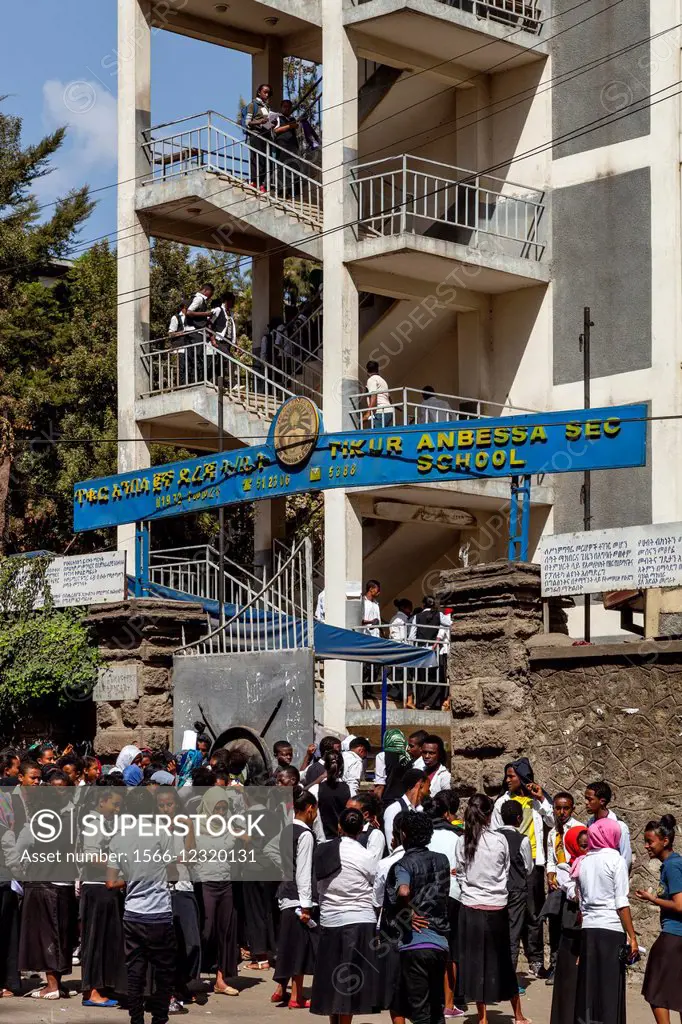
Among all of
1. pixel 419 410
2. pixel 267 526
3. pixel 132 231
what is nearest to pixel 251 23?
pixel 132 231

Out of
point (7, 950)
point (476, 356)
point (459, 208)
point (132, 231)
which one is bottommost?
point (7, 950)

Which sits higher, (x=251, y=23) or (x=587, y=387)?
(x=251, y=23)

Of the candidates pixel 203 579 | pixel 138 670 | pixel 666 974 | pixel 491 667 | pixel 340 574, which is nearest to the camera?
pixel 666 974

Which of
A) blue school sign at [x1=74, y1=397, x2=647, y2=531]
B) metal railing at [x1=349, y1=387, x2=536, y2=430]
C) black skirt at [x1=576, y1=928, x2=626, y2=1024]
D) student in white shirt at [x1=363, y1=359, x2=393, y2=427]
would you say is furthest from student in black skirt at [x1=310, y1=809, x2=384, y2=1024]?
student in white shirt at [x1=363, y1=359, x2=393, y2=427]

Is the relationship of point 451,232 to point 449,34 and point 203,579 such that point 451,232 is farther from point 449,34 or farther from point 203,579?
point 203,579

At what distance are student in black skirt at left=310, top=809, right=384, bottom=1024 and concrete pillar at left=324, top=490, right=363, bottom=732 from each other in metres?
12.9

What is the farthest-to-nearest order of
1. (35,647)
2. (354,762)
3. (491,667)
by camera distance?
(35,647)
(354,762)
(491,667)

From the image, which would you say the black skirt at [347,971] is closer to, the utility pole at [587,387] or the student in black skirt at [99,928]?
the student in black skirt at [99,928]

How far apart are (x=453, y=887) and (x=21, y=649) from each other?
27.9 feet

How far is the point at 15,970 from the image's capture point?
1344 cm

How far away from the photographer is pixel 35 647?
1920 centimetres

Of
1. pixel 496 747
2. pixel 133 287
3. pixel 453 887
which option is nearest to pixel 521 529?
pixel 496 747

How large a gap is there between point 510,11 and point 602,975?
19266mm

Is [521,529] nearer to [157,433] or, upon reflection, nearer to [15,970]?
[15,970]
